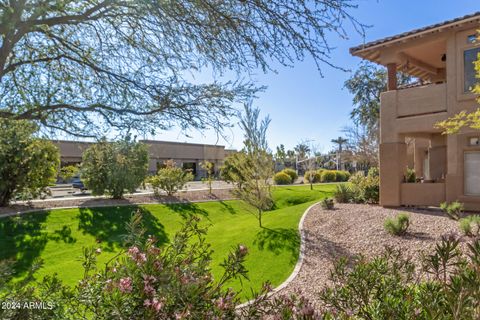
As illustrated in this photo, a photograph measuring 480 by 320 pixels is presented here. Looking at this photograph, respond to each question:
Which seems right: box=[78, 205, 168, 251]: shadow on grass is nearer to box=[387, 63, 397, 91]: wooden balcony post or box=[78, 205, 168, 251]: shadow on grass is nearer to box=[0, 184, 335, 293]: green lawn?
box=[0, 184, 335, 293]: green lawn

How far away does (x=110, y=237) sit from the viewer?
47.0 ft

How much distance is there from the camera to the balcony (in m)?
13.6

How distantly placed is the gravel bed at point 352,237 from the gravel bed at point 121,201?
5851mm

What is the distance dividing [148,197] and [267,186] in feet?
34.7

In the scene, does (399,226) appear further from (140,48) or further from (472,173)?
(140,48)

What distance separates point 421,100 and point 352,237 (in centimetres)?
694

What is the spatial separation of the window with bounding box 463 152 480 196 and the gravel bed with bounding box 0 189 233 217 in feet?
32.3

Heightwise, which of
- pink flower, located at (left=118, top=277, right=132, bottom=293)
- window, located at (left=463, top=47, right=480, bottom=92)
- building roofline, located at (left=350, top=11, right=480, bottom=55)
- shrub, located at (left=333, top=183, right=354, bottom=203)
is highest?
building roofline, located at (left=350, top=11, right=480, bottom=55)

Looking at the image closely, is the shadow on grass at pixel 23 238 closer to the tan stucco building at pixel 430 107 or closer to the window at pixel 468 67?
the tan stucco building at pixel 430 107

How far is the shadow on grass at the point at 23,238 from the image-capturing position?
39.6ft

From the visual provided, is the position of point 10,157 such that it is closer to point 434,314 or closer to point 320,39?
point 320,39

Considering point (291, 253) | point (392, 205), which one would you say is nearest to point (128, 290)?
point (291, 253)

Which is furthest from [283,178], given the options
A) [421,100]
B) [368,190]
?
[421,100]

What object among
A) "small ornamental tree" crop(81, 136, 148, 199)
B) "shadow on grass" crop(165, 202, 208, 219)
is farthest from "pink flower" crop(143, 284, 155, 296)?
"small ornamental tree" crop(81, 136, 148, 199)
